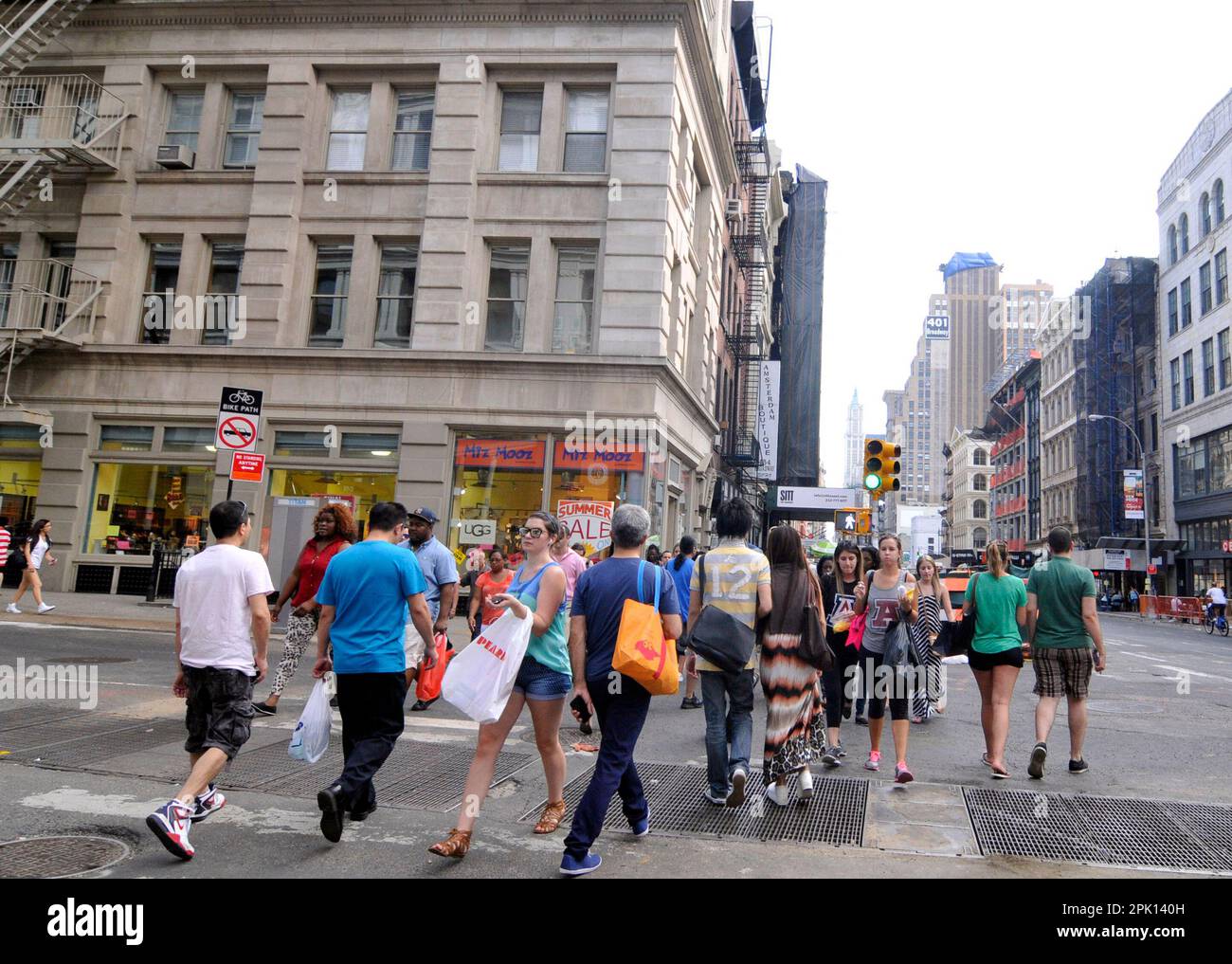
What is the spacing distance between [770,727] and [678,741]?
94.8 inches

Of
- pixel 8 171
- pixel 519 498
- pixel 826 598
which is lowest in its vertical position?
pixel 826 598

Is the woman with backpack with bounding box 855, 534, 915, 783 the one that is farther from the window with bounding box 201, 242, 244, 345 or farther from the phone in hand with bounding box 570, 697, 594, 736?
the window with bounding box 201, 242, 244, 345

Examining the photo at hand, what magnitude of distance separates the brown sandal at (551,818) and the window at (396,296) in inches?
613

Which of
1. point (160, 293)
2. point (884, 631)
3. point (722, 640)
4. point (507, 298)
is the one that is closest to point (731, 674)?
point (722, 640)

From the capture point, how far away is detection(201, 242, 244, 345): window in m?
20.0

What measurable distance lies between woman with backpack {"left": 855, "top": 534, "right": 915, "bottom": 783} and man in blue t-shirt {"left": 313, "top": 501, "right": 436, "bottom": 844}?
12.4 feet

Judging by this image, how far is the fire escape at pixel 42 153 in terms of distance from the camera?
19.6 meters

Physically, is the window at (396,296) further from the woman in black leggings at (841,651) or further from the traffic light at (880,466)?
the woman in black leggings at (841,651)

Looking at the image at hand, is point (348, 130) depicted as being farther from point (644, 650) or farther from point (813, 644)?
point (644, 650)

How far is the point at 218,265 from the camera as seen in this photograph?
20562 millimetres

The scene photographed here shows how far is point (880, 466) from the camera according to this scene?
13.3 metres

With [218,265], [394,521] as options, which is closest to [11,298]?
[218,265]

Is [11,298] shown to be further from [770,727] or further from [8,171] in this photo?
[770,727]

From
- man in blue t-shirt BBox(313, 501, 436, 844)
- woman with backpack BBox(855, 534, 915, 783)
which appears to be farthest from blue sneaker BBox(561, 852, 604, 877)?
woman with backpack BBox(855, 534, 915, 783)
